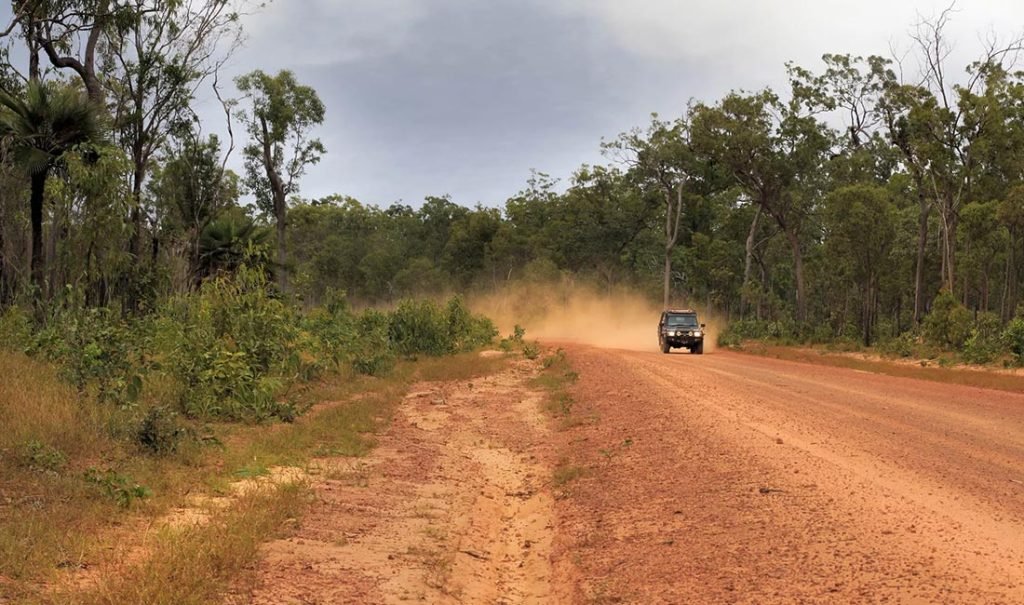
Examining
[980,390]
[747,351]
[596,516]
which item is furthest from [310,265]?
[596,516]

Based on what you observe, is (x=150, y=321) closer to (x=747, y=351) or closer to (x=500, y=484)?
(x=500, y=484)

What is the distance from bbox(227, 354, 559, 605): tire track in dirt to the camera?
212 inches

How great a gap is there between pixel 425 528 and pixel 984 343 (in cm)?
2246

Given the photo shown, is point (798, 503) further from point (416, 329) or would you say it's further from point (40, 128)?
point (416, 329)

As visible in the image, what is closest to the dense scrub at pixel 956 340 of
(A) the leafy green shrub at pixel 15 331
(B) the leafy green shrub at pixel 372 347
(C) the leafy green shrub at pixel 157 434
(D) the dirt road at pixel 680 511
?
(D) the dirt road at pixel 680 511

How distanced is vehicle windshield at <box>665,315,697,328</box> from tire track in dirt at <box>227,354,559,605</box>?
19.3 meters

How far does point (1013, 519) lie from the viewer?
20.3 ft

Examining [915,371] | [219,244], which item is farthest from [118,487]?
[219,244]

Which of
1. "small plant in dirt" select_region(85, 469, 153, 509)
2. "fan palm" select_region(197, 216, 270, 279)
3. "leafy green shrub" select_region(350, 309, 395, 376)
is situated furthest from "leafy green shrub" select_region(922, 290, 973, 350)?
"small plant in dirt" select_region(85, 469, 153, 509)

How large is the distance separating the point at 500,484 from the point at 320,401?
652 cm

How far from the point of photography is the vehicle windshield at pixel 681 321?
3102 centimetres

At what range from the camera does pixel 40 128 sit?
16.0 metres

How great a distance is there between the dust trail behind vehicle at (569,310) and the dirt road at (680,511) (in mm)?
42929

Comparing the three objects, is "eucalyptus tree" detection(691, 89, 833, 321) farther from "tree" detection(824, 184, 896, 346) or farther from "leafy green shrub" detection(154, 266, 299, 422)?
"leafy green shrub" detection(154, 266, 299, 422)
